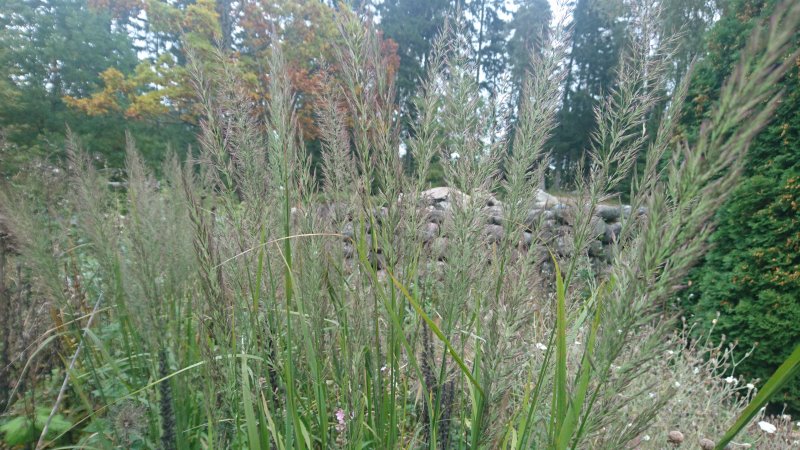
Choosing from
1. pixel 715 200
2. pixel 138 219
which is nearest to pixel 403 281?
pixel 715 200

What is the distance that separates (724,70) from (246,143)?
5.43 meters

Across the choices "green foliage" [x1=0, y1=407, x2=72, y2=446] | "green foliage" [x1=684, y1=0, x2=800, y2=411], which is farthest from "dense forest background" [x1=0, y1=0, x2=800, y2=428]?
"green foliage" [x1=0, y1=407, x2=72, y2=446]

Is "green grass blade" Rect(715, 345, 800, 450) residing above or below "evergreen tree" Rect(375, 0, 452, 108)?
below

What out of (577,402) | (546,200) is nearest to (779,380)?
(577,402)

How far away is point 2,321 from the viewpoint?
1.56 meters

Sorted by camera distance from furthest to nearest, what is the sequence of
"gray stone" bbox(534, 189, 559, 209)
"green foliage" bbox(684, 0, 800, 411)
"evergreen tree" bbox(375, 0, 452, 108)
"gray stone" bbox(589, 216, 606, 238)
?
"evergreen tree" bbox(375, 0, 452, 108) → "green foliage" bbox(684, 0, 800, 411) → "gray stone" bbox(534, 189, 559, 209) → "gray stone" bbox(589, 216, 606, 238)

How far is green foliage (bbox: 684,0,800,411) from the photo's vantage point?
3355 millimetres

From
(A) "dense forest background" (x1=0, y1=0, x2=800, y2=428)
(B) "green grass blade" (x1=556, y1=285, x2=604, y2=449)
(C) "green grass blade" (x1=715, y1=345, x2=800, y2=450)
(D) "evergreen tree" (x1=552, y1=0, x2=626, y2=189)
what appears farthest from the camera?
(D) "evergreen tree" (x1=552, y1=0, x2=626, y2=189)

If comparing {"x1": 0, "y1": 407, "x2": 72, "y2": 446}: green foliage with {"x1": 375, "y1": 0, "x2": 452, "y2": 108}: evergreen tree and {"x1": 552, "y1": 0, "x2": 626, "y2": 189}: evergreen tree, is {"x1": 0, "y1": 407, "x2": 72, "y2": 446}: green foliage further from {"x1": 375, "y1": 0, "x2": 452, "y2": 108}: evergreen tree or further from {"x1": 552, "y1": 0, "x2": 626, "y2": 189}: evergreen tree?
{"x1": 552, "y1": 0, "x2": 626, "y2": 189}: evergreen tree

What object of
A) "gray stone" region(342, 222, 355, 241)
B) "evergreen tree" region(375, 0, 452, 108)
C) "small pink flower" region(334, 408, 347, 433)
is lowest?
"small pink flower" region(334, 408, 347, 433)

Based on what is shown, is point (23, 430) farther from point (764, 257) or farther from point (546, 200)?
point (764, 257)

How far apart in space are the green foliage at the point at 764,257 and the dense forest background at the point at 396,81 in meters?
0.01

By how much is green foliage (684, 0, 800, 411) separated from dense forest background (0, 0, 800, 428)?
1cm

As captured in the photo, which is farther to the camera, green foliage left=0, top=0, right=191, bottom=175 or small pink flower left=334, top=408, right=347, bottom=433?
green foliage left=0, top=0, right=191, bottom=175
